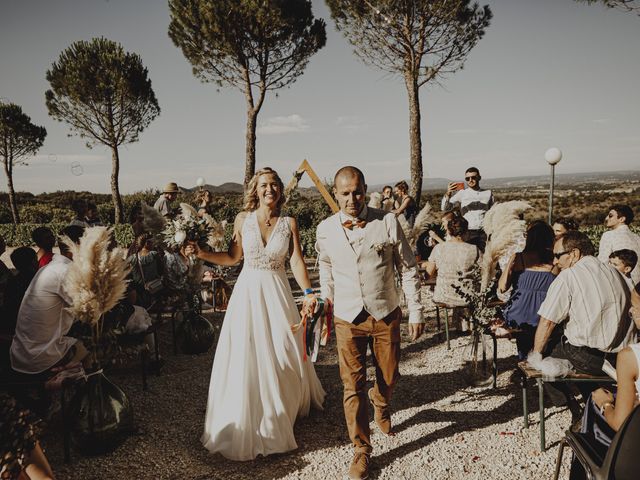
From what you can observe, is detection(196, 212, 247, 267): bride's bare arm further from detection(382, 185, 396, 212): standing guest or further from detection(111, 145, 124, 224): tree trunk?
detection(111, 145, 124, 224): tree trunk

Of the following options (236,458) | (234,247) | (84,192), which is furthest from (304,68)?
(84,192)

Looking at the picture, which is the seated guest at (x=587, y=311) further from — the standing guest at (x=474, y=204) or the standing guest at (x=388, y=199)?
the standing guest at (x=388, y=199)

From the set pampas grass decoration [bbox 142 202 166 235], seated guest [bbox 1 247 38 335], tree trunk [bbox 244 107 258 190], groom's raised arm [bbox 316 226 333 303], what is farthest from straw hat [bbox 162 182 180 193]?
tree trunk [bbox 244 107 258 190]

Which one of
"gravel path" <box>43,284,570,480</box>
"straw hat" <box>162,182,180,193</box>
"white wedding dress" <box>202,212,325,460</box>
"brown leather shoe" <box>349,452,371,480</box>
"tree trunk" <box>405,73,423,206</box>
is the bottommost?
"gravel path" <box>43,284,570,480</box>

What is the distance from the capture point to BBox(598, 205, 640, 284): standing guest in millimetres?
5684

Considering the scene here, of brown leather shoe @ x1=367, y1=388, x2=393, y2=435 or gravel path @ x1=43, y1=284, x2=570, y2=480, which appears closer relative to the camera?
gravel path @ x1=43, y1=284, x2=570, y2=480

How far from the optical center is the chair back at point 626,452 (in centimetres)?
177

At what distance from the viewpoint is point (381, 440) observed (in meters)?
3.51

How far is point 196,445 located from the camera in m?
3.53

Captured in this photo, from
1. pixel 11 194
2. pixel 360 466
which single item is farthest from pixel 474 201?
pixel 11 194

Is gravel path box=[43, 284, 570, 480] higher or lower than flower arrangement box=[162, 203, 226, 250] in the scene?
lower

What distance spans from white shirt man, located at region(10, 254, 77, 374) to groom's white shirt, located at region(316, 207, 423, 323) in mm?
2158

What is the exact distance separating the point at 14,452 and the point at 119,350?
6.14 ft

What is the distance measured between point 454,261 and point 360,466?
2.89 metres
